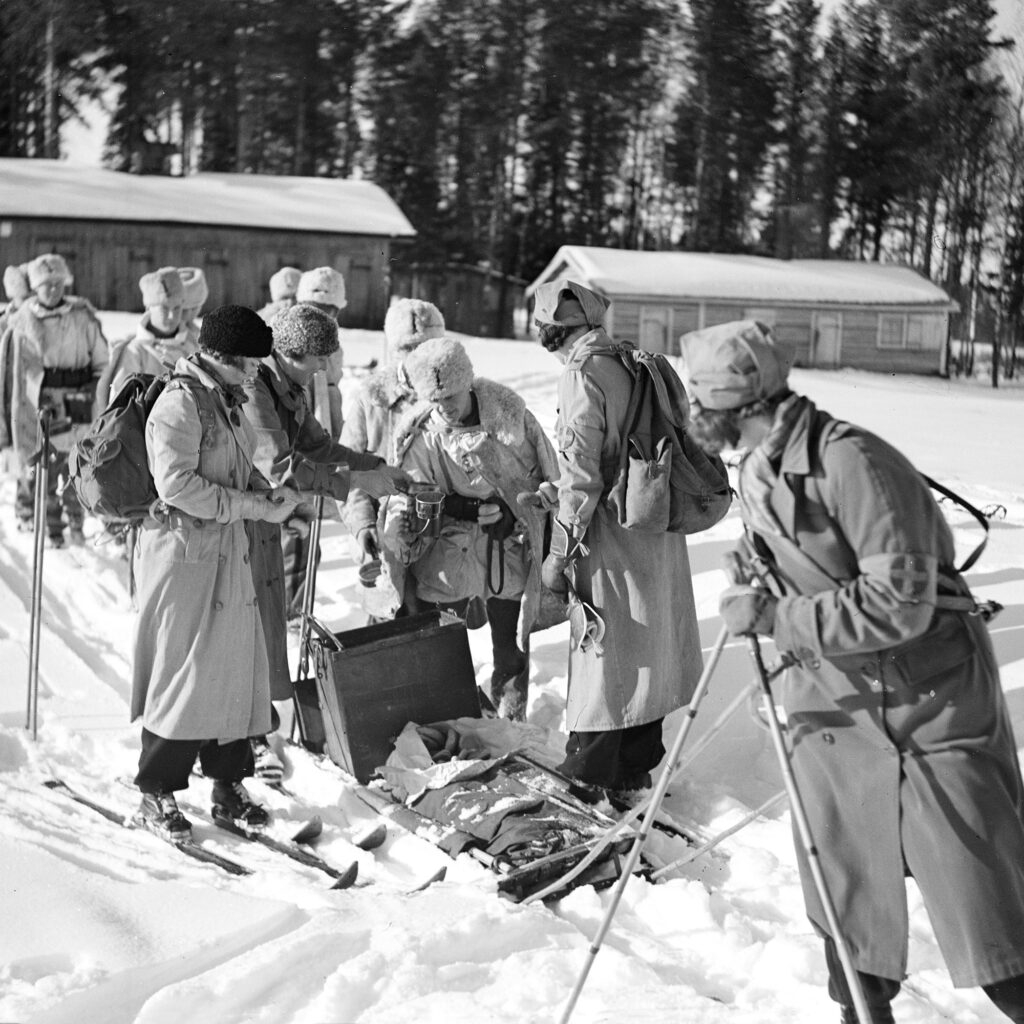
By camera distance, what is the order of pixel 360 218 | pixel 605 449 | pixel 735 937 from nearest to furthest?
pixel 735 937 < pixel 605 449 < pixel 360 218

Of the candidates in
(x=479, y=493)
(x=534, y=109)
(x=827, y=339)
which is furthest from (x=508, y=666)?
(x=534, y=109)

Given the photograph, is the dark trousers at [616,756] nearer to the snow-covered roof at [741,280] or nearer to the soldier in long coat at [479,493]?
the soldier in long coat at [479,493]

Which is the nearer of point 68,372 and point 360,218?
point 68,372

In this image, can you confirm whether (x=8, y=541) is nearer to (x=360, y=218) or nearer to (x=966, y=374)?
(x=360, y=218)

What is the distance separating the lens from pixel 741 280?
3325 cm

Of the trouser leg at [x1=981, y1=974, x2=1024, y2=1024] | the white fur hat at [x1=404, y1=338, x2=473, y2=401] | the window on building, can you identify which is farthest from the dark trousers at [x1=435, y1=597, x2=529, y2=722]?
the window on building

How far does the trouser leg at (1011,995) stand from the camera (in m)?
2.85

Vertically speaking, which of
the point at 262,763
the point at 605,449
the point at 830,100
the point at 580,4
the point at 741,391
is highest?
the point at 580,4

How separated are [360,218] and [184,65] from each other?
39.6ft

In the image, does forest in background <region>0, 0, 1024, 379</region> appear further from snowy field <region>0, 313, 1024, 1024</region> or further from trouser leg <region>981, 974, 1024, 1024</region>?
trouser leg <region>981, 974, 1024, 1024</region>

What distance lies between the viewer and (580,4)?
131 ft

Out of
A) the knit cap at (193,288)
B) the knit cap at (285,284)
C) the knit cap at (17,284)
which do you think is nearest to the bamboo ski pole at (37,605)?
the knit cap at (193,288)

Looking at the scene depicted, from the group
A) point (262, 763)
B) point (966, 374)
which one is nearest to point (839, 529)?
point (262, 763)

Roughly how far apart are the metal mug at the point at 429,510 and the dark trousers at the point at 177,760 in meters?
1.19
